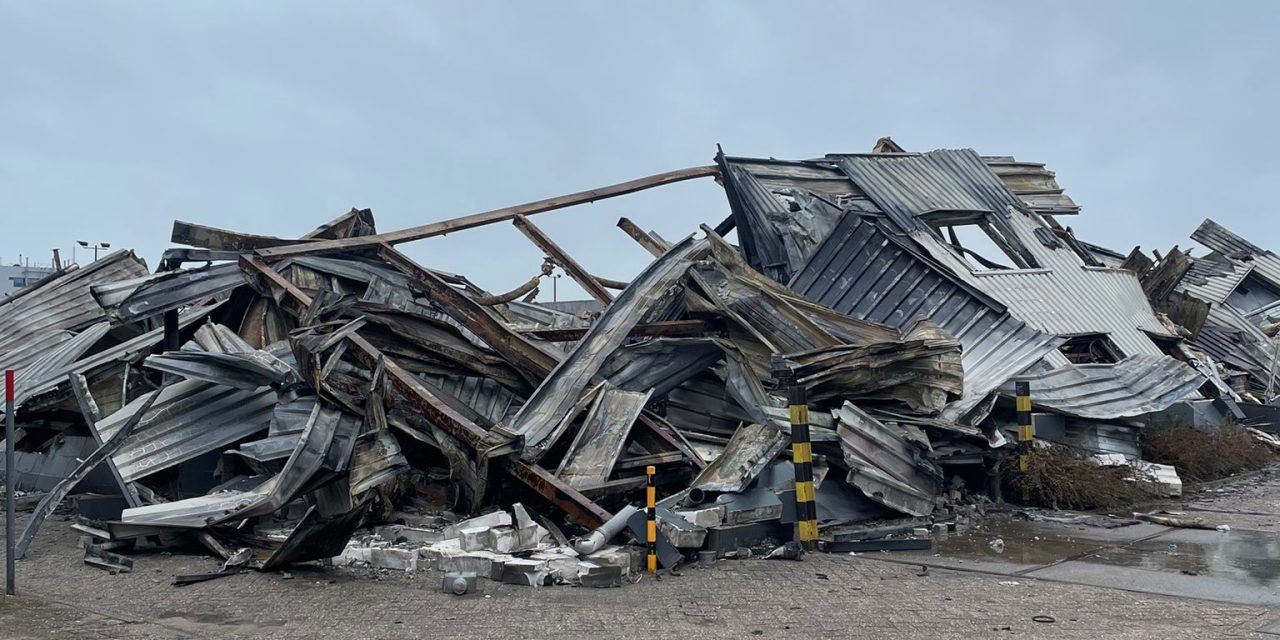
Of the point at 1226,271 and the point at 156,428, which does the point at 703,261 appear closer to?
the point at 156,428

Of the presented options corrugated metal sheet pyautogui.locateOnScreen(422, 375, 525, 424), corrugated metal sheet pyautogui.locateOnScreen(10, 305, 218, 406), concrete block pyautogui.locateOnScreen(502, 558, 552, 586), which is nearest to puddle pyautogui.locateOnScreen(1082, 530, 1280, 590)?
concrete block pyautogui.locateOnScreen(502, 558, 552, 586)

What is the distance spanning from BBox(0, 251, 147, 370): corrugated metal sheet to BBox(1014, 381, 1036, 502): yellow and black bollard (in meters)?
11.8

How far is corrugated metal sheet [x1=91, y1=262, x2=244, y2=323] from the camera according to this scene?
423 inches

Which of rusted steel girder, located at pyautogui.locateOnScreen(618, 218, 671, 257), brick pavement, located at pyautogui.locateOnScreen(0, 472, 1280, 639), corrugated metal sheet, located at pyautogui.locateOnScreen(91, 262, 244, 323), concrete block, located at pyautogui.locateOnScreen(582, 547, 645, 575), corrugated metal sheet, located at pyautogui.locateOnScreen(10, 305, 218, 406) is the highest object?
rusted steel girder, located at pyautogui.locateOnScreen(618, 218, 671, 257)

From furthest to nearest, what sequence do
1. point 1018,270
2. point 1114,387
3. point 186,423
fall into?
point 1018,270 → point 1114,387 → point 186,423

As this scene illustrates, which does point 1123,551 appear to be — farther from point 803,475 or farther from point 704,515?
point 704,515

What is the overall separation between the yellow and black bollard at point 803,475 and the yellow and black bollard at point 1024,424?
3.45 metres

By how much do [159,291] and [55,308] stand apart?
196 inches

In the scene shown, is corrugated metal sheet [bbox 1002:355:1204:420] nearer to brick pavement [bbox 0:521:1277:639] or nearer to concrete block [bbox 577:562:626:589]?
brick pavement [bbox 0:521:1277:639]

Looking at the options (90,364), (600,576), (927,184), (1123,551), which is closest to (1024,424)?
(1123,551)

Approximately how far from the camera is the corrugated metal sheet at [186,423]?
361 inches

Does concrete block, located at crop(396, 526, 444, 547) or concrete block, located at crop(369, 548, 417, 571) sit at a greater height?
concrete block, located at crop(396, 526, 444, 547)

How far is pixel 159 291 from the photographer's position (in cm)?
Answer: 1105

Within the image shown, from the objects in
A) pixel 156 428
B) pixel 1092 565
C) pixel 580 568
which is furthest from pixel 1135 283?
pixel 156 428
